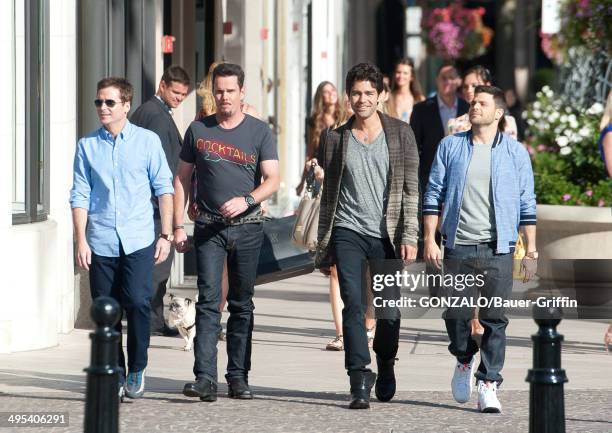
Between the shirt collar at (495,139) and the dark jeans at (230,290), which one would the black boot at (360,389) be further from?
the shirt collar at (495,139)

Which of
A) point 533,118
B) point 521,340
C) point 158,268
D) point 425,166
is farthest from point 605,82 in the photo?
point 158,268

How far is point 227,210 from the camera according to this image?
326 inches

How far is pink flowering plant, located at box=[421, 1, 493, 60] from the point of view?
1777 inches

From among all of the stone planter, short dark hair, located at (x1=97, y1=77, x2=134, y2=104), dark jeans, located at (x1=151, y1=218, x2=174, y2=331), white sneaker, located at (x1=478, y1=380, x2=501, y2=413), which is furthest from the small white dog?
the stone planter

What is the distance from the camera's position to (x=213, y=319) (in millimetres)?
8367

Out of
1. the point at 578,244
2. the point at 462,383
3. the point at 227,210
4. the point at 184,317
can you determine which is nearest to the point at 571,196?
the point at 578,244

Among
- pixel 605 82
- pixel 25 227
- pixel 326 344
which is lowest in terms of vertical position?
pixel 326 344

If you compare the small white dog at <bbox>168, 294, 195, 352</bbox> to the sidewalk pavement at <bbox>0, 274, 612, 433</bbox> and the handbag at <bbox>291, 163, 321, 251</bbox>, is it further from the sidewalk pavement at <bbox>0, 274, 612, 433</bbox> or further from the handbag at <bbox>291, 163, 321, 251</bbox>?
the handbag at <bbox>291, 163, 321, 251</bbox>

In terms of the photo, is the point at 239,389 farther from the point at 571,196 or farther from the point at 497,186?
the point at 571,196

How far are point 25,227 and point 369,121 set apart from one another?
2663 millimetres

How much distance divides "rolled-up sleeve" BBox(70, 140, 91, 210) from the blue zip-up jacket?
171 centimetres

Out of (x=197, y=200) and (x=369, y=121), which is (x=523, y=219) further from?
(x=197, y=200)

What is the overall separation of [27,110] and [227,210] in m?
2.31

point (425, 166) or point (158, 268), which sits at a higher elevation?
point (425, 166)
